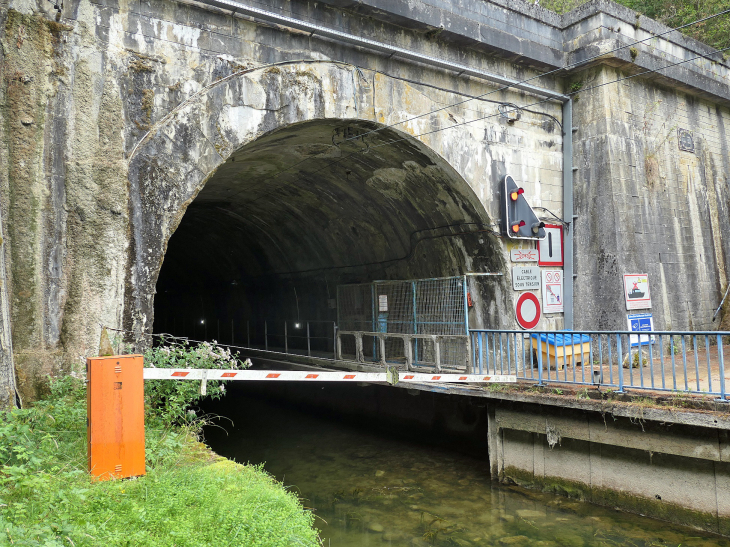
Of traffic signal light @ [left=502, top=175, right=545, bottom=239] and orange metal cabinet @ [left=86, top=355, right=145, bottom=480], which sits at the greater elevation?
traffic signal light @ [left=502, top=175, right=545, bottom=239]

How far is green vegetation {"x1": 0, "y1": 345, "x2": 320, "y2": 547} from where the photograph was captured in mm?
3303

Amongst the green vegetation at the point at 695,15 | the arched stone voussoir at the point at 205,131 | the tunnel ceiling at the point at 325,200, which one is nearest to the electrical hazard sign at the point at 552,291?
the tunnel ceiling at the point at 325,200

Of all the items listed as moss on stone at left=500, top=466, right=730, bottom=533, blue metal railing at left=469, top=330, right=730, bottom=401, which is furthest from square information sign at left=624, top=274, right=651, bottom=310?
moss on stone at left=500, top=466, right=730, bottom=533

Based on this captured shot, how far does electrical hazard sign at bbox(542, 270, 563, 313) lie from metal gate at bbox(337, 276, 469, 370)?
1551mm

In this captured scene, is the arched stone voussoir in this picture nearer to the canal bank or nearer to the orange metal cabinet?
the orange metal cabinet

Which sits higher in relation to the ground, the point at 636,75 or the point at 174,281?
the point at 636,75

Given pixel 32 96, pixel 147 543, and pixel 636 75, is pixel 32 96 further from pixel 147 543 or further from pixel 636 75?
pixel 636 75

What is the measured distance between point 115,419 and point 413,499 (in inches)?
226

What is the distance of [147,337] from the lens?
6.77 m

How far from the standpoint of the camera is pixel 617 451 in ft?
25.7

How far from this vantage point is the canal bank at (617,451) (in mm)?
6914

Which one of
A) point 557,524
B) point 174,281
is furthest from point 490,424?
point 174,281

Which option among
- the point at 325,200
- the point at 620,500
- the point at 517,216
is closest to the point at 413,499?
the point at 620,500

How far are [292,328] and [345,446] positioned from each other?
5619mm
